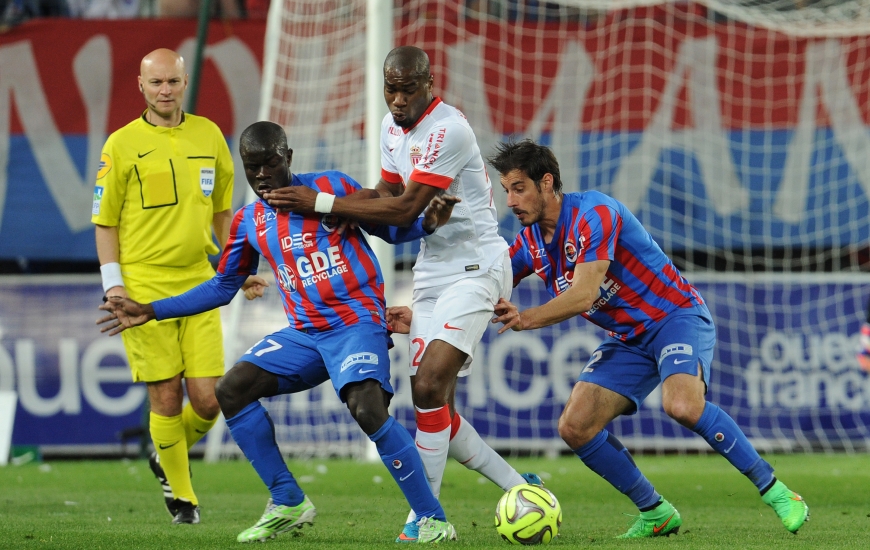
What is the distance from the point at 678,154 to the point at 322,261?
6896 millimetres

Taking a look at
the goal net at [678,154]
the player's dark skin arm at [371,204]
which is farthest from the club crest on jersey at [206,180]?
the goal net at [678,154]

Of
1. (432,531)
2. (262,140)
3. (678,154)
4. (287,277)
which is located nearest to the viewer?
(432,531)

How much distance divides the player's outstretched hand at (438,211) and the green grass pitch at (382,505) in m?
1.37

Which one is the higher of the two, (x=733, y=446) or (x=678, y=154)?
(x=678, y=154)

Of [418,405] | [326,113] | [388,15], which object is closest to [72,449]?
[326,113]

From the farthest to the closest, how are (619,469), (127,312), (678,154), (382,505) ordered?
(678,154) → (382,505) → (619,469) → (127,312)

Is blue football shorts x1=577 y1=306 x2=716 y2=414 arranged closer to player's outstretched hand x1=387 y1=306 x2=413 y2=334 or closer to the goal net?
player's outstretched hand x1=387 y1=306 x2=413 y2=334

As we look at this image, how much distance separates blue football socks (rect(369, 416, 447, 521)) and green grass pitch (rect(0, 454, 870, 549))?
0.21 meters

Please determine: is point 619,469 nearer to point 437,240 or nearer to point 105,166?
point 437,240

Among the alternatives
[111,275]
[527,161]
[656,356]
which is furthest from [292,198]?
[656,356]

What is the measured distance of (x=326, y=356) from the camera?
16.4 feet

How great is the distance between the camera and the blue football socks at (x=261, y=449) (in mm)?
5047

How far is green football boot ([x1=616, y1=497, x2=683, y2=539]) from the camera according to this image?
5398 millimetres

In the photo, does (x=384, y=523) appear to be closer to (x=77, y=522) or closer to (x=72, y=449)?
(x=77, y=522)
